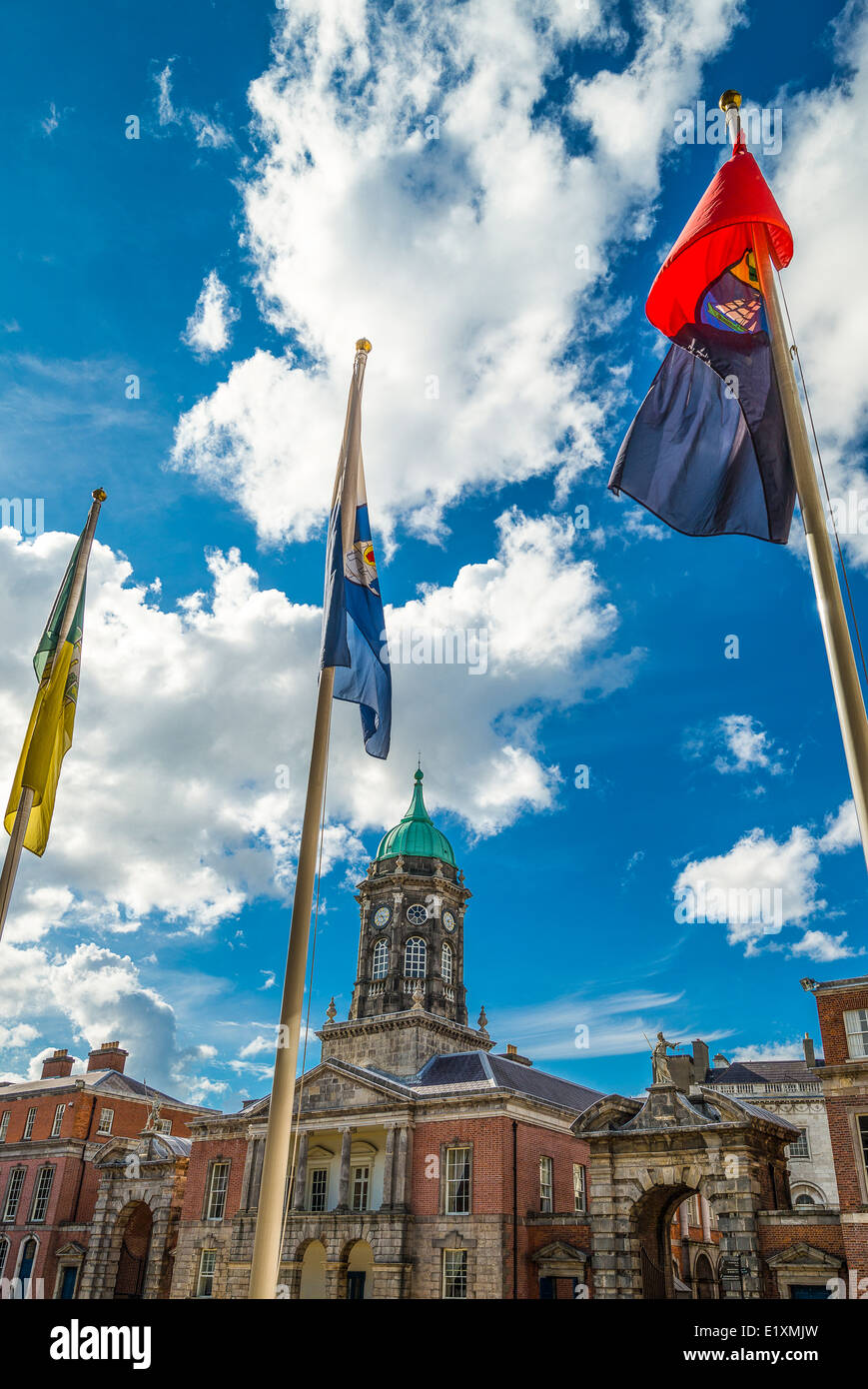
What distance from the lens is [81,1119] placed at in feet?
198

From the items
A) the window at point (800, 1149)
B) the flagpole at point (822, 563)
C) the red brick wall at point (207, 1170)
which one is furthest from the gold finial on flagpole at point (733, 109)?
the window at point (800, 1149)

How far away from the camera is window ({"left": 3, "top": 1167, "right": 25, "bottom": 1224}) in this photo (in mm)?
59406

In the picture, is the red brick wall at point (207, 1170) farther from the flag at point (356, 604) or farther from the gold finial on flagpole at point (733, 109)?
the gold finial on flagpole at point (733, 109)

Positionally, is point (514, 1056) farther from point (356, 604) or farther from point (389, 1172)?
point (356, 604)

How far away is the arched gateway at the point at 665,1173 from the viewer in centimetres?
3181

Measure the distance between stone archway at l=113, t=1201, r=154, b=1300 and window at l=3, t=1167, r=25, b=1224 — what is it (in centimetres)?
1044

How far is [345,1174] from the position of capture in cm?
4250

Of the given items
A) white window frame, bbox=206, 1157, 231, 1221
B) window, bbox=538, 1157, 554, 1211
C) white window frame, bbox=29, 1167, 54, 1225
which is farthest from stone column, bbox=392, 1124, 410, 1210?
white window frame, bbox=29, 1167, 54, 1225

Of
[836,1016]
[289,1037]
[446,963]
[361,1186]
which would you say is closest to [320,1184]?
[361,1186]

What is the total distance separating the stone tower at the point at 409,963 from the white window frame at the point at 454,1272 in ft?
32.0

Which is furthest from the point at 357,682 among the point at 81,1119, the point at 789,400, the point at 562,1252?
the point at 81,1119
